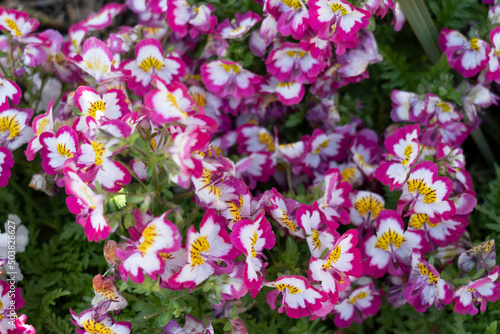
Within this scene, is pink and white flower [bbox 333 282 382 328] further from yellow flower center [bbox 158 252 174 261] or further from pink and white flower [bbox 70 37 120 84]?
pink and white flower [bbox 70 37 120 84]

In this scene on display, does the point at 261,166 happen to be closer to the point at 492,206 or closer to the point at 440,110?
the point at 440,110

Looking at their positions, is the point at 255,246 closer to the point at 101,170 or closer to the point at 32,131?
the point at 101,170

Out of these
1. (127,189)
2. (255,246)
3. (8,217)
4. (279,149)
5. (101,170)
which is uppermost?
(101,170)

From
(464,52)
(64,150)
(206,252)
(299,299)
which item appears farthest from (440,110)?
(64,150)

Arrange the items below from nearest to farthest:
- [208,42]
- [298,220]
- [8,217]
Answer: [298,220]
[8,217]
[208,42]

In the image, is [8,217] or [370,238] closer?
[370,238]

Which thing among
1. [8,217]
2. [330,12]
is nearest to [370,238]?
[330,12]

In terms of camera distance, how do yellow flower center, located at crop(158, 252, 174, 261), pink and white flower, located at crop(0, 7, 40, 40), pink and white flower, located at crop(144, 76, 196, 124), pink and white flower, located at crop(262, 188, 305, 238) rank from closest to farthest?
1. pink and white flower, located at crop(144, 76, 196, 124)
2. yellow flower center, located at crop(158, 252, 174, 261)
3. pink and white flower, located at crop(262, 188, 305, 238)
4. pink and white flower, located at crop(0, 7, 40, 40)

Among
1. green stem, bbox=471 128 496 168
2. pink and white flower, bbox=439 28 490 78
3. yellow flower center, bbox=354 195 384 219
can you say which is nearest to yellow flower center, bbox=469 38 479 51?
pink and white flower, bbox=439 28 490 78
